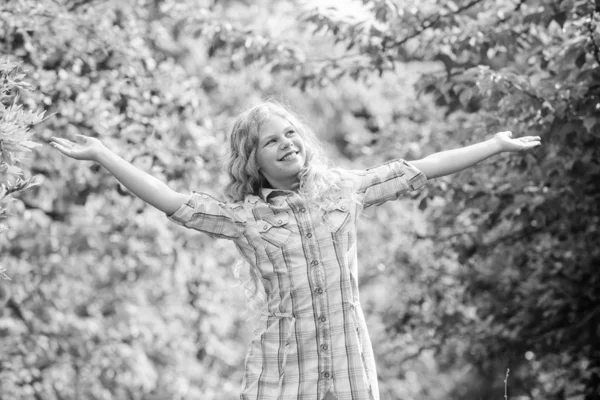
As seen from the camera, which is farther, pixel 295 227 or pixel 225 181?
pixel 225 181

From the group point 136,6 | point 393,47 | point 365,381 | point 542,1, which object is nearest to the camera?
point 365,381

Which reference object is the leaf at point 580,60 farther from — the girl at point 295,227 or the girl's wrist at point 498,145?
the girl's wrist at point 498,145

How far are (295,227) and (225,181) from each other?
2.80 m

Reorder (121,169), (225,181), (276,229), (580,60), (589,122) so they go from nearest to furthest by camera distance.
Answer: (121,169) → (276,229) → (589,122) → (580,60) → (225,181)

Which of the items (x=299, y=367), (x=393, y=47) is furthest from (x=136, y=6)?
(x=299, y=367)

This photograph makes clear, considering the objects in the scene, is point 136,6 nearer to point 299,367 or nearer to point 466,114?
point 466,114

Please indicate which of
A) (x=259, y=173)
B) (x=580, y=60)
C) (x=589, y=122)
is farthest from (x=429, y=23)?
(x=259, y=173)

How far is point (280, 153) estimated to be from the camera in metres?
2.55

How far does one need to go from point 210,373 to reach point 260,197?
16.1 ft

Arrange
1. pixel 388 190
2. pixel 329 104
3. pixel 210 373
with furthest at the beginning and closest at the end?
pixel 329 104, pixel 210 373, pixel 388 190

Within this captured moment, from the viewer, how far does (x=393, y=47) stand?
4004mm

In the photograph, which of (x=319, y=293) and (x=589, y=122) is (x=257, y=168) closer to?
(x=319, y=293)

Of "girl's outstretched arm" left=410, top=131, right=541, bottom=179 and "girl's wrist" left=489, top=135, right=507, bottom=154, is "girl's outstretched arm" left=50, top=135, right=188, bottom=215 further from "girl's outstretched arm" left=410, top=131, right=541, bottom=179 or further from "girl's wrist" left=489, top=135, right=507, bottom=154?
"girl's wrist" left=489, top=135, right=507, bottom=154

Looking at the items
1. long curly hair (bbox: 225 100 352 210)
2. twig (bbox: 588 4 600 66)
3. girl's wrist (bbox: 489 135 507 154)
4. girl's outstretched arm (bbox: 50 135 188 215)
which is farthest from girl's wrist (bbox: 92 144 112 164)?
twig (bbox: 588 4 600 66)
